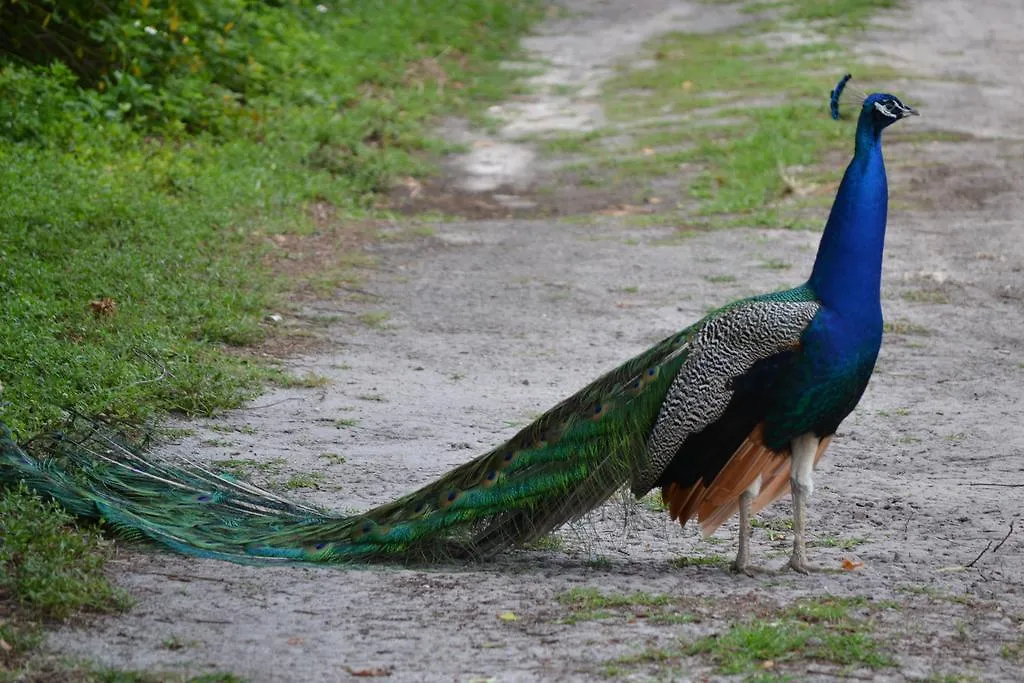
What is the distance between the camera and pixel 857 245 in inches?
192

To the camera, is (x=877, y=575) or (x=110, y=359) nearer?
(x=877, y=575)

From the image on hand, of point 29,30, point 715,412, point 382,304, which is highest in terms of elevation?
point 29,30

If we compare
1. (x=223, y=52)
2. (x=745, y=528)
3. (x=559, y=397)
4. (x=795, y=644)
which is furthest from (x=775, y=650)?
(x=223, y=52)

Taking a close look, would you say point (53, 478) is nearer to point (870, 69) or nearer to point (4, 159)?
point (4, 159)

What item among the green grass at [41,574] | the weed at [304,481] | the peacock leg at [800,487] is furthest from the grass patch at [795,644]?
the weed at [304,481]

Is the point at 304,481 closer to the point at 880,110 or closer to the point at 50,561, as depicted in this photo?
the point at 50,561

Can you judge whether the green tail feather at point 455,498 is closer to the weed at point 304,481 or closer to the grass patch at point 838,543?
the weed at point 304,481

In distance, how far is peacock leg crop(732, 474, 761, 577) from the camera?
4949 mm

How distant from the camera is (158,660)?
3912 millimetres

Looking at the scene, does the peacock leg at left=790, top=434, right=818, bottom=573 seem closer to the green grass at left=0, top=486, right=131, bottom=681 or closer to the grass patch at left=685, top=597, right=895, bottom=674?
the grass patch at left=685, top=597, right=895, bottom=674

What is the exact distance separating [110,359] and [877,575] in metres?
3.75

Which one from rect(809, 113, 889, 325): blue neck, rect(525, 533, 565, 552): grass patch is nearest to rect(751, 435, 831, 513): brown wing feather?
rect(809, 113, 889, 325): blue neck

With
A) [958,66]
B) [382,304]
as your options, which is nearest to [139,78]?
[382,304]

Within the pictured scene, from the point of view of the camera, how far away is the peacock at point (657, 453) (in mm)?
4770
